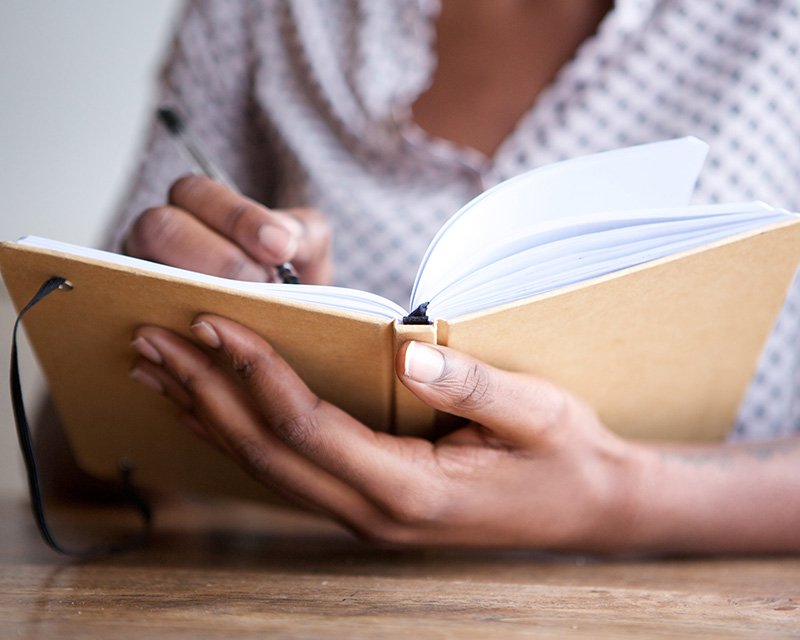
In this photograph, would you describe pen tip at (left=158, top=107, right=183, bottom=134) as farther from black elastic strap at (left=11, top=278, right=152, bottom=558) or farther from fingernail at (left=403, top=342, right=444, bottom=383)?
fingernail at (left=403, top=342, right=444, bottom=383)

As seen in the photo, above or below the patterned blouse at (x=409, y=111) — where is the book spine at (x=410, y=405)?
below

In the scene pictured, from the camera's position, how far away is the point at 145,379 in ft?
1.85

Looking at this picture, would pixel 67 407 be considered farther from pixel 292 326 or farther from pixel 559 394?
pixel 559 394

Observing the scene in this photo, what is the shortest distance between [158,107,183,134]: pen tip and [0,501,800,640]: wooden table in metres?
0.47

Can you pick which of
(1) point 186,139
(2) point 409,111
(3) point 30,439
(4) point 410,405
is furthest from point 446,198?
(3) point 30,439

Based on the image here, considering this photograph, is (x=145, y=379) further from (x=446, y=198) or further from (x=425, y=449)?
(x=446, y=198)

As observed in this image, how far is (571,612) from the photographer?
363 mm

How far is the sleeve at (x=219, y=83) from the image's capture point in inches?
45.9

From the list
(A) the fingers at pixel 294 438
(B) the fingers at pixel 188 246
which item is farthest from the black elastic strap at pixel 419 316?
(B) the fingers at pixel 188 246

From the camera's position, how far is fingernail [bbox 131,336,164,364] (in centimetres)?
51

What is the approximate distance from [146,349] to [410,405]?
0.76 feet

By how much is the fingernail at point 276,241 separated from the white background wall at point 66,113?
6.66ft

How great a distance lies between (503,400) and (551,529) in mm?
187

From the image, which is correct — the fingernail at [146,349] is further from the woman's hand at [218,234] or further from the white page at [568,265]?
the white page at [568,265]
